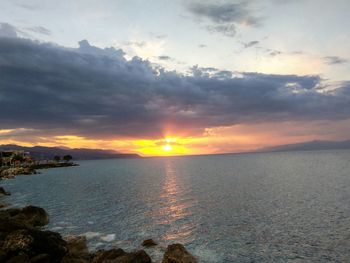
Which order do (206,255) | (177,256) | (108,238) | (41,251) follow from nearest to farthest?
(41,251) < (177,256) < (206,255) < (108,238)

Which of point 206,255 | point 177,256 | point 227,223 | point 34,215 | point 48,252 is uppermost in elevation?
point 34,215

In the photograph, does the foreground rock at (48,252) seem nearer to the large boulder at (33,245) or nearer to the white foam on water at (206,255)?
the large boulder at (33,245)

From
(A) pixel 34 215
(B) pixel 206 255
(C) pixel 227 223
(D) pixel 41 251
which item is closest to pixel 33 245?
(D) pixel 41 251

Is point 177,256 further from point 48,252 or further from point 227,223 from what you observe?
point 227,223

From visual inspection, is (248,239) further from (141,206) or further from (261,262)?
(141,206)

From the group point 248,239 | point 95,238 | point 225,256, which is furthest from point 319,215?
point 95,238

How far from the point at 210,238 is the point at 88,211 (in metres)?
29.4

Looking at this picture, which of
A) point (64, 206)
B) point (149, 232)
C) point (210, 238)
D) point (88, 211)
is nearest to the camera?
point (210, 238)

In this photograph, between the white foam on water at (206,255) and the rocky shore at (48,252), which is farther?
the white foam on water at (206,255)

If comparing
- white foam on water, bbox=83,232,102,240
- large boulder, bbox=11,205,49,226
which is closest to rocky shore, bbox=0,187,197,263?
white foam on water, bbox=83,232,102,240

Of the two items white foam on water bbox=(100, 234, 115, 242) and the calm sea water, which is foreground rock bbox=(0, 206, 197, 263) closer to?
the calm sea water

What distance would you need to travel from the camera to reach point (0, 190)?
278ft

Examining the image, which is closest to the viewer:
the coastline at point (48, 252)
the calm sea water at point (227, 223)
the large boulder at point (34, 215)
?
the coastline at point (48, 252)

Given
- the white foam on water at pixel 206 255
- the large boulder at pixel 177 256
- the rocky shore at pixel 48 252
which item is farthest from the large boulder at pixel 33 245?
the white foam on water at pixel 206 255
